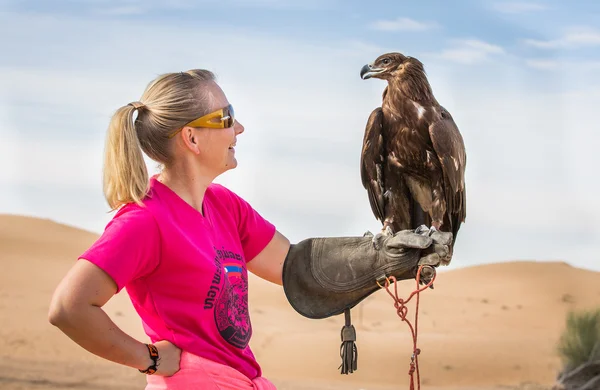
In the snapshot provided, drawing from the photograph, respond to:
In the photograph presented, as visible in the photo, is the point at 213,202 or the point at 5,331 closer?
the point at 213,202

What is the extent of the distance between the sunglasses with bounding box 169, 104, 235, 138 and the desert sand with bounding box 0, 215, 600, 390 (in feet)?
22.9

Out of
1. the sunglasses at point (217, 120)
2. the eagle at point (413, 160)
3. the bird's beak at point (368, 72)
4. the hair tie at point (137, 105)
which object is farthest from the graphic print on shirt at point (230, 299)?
the bird's beak at point (368, 72)

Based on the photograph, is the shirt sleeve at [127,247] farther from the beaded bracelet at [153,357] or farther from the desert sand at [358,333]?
the desert sand at [358,333]

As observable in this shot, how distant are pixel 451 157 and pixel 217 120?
212 cm

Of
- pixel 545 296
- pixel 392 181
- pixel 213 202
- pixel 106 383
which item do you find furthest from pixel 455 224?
pixel 545 296

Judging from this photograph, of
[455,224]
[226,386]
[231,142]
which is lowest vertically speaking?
[226,386]

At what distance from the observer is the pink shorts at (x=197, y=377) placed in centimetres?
262

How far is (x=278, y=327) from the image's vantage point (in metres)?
15.4

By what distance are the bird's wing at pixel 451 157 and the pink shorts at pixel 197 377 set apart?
230cm

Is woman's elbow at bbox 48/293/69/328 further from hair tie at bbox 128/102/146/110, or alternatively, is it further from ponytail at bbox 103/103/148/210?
hair tie at bbox 128/102/146/110

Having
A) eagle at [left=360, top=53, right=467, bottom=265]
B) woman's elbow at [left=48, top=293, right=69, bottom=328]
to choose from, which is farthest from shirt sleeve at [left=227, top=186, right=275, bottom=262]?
eagle at [left=360, top=53, right=467, bottom=265]

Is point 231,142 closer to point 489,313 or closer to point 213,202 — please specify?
point 213,202

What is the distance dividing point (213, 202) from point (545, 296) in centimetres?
1810

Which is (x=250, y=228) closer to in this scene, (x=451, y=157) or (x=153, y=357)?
(x=153, y=357)
